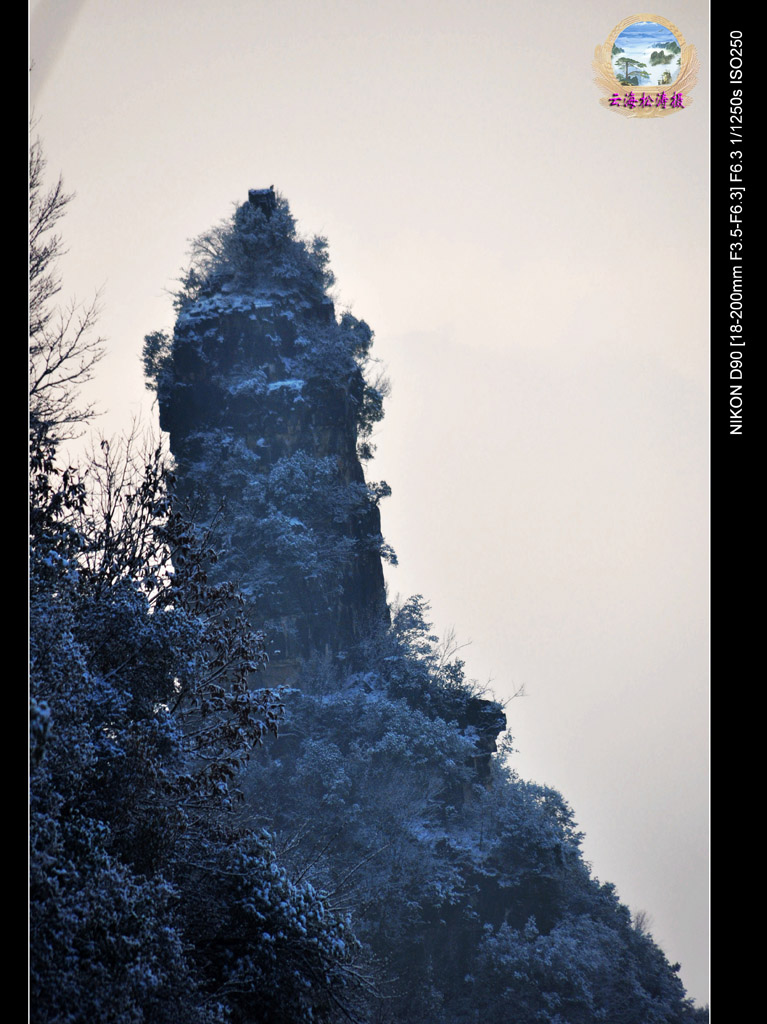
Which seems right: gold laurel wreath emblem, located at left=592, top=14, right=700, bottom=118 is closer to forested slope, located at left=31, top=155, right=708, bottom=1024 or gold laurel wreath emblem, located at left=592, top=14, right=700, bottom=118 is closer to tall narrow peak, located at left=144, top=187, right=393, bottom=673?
forested slope, located at left=31, top=155, right=708, bottom=1024

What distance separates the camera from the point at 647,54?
13281 mm

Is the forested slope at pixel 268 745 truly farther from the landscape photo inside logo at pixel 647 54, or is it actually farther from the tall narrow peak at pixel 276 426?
the landscape photo inside logo at pixel 647 54

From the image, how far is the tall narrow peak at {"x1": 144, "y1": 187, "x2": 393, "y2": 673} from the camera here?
22938 millimetres

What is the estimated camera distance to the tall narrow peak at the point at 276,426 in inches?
903

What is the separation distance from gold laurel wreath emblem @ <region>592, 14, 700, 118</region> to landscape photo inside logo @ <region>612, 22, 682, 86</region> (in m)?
0.05

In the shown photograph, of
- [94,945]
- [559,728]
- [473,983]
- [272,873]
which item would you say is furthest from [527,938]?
[94,945]

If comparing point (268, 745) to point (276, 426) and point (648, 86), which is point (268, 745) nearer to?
point (276, 426)

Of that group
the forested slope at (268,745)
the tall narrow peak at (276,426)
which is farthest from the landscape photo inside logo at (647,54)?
the tall narrow peak at (276,426)

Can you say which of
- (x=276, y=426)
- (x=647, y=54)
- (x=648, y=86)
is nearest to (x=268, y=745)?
(x=276, y=426)

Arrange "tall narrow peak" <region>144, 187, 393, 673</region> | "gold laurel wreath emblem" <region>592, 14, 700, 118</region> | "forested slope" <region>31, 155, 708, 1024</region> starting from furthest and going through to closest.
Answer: "tall narrow peak" <region>144, 187, 393, 673</region>, "gold laurel wreath emblem" <region>592, 14, 700, 118</region>, "forested slope" <region>31, 155, 708, 1024</region>

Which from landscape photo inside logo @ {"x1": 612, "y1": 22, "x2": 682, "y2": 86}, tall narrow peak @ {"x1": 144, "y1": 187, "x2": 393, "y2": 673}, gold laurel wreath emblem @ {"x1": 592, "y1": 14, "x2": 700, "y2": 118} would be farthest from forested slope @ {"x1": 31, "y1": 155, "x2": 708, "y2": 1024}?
landscape photo inside logo @ {"x1": 612, "y1": 22, "x2": 682, "y2": 86}

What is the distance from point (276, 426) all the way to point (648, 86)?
1269cm

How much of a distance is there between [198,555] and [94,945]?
16.2 feet

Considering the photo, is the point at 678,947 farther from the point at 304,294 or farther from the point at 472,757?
the point at 304,294
